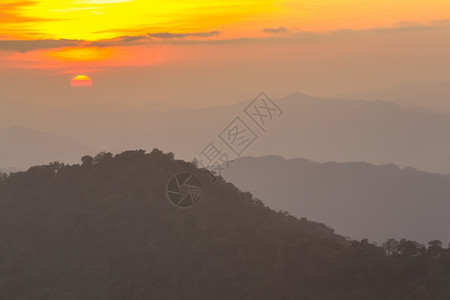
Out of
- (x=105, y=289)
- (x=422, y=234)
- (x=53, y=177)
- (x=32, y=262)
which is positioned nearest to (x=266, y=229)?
(x=105, y=289)

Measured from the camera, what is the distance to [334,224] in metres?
185

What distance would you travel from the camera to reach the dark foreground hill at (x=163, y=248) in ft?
140

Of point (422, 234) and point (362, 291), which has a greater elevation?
point (422, 234)

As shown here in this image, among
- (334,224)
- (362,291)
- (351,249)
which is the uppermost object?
(334,224)

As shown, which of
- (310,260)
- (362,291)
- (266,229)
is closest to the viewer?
(362,291)

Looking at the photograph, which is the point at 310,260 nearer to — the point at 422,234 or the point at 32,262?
the point at 32,262

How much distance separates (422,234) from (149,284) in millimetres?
140309

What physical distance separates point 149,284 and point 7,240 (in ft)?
47.4

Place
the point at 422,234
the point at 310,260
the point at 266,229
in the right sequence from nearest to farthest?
1. the point at 310,260
2. the point at 266,229
3. the point at 422,234

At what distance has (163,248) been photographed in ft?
170

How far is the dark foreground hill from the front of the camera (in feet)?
140

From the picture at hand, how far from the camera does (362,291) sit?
4131 centimetres

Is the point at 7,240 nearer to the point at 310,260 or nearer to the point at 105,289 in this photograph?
the point at 105,289

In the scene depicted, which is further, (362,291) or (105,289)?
(105,289)
